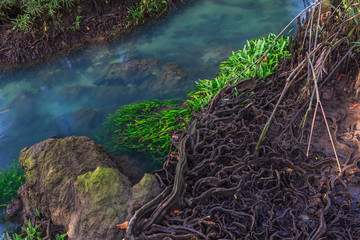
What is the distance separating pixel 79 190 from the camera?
252cm

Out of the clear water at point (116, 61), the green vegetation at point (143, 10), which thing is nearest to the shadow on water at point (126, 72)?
the clear water at point (116, 61)

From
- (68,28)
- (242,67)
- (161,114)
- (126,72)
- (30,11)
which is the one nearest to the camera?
(161,114)

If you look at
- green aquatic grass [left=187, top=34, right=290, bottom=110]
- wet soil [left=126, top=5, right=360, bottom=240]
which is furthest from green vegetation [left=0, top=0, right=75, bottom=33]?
wet soil [left=126, top=5, right=360, bottom=240]

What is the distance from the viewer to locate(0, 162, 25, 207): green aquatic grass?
3.35 metres

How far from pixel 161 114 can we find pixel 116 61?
6.99ft

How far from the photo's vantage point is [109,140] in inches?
156

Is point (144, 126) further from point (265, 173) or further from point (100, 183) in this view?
point (265, 173)

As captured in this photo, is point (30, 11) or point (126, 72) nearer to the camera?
point (126, 72)

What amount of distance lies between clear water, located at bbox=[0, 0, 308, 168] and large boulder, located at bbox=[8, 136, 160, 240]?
50.4 inches

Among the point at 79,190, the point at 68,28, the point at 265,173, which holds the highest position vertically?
the point at 68,28

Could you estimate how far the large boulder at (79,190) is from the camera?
2342mm

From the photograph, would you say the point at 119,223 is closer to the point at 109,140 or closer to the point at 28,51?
the point at 109,140

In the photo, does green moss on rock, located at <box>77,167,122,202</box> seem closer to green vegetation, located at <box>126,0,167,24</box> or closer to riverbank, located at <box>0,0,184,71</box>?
riverbank, located at <box>0,0,184,71</box>

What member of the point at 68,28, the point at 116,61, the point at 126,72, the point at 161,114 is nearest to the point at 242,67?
the point at 161,114
